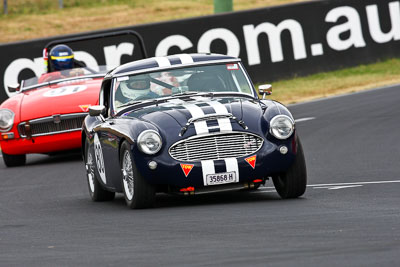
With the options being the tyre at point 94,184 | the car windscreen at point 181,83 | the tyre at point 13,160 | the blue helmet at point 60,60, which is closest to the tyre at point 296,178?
the car windscreen at point 181,83

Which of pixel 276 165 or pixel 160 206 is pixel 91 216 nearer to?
pixel 160 206

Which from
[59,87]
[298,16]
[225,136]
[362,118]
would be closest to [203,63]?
[225,136]

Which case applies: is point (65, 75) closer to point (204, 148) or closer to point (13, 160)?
point (13, 160)

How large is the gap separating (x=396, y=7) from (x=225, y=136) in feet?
51.8

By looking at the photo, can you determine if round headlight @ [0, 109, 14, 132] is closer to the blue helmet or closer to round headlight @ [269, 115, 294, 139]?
the blue helmet

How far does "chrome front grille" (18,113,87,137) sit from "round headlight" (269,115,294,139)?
20.1 ft

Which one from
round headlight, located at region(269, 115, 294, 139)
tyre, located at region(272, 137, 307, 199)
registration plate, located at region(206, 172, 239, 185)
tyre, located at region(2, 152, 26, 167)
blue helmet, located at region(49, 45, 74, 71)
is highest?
blue helmet, located at region(49, 45, 74, 71)

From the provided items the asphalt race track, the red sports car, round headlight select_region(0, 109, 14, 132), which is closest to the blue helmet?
the red sports car

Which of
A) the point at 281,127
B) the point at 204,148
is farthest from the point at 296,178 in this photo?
the point at 204,148

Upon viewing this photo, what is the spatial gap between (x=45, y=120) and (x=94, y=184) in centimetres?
428

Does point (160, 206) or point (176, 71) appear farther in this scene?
point (176, 71)

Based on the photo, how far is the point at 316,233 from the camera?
654cm

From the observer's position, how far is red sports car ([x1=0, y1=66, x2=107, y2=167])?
46.9ft

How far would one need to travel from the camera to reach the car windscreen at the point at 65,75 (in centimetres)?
1570
